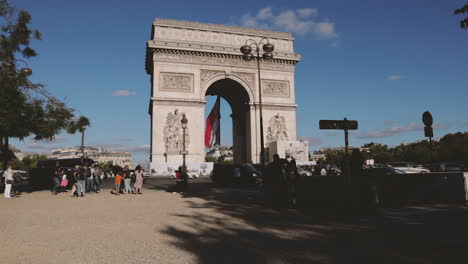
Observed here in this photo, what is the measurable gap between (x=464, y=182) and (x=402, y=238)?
5.26m

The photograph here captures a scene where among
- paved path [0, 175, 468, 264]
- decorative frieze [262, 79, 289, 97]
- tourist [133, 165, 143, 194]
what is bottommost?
paved path [0, 175, 468, 264]

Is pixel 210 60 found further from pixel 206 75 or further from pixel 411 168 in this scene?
pixel 411 168

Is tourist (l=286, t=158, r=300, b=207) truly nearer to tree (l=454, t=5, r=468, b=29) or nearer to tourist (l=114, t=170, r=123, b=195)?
tree (l=454, t=5, r=468, b=29)

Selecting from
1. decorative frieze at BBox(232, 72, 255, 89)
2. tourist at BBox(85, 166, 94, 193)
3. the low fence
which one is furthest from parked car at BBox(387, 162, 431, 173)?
tourist at BBox(85, 166, 94, 193)

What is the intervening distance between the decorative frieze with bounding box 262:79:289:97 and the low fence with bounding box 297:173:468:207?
→ 2457 cm

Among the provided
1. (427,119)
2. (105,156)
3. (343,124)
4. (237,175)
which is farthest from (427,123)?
(105,156)

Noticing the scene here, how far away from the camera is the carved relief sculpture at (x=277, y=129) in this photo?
32.7 m

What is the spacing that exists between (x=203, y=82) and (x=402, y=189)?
25076 millimetres

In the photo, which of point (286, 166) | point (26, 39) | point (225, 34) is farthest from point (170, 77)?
point (286, 166)

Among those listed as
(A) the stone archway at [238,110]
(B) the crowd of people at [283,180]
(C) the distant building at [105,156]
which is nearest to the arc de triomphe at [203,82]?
(A) the stone archway at [238,110]

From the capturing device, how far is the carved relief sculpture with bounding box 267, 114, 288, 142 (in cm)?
3266

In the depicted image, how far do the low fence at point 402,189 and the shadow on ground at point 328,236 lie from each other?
707 mm

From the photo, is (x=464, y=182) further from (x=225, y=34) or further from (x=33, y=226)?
(x=225, y=34)

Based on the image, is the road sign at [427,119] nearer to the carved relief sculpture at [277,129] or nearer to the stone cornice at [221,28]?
the carved relief sculpture at [277,129]
